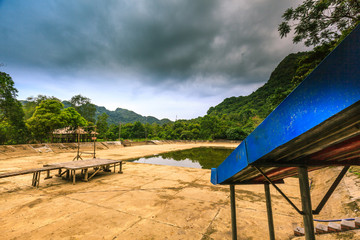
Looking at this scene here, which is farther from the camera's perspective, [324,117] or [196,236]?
[196,236]

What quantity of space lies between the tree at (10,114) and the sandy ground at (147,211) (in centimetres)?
1900

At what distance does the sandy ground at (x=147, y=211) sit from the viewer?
10.4 feet

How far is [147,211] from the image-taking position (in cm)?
407

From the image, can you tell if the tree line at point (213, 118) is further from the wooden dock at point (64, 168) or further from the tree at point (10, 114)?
the wooden dock at point (64, 168)

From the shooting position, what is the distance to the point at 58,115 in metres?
22.3

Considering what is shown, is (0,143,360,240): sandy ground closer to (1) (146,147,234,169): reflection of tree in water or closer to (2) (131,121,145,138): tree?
(1) (146,147,234,169): reflection of tree in water

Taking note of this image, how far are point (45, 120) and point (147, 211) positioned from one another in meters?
24.3

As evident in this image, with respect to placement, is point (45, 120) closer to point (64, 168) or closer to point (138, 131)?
point (64, 168)

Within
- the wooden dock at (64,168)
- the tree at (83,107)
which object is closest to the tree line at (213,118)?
the tree at (83,107)

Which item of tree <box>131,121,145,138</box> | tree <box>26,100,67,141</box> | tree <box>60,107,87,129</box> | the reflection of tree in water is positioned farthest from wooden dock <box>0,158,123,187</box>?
tree <box>131,121,145,138</box>

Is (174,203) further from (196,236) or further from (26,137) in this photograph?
(26,137)

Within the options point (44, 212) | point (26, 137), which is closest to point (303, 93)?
point (44, 212)

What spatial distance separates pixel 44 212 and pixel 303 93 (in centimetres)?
Answer: 577

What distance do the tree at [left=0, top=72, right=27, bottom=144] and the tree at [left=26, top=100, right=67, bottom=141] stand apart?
118cm
